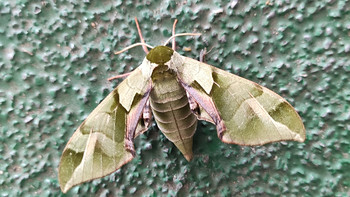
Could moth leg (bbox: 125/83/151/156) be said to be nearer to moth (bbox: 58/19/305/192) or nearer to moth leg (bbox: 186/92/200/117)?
moth (bbox: 58/19/305/192)

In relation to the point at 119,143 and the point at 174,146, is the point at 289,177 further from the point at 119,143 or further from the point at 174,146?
the point at 119,143

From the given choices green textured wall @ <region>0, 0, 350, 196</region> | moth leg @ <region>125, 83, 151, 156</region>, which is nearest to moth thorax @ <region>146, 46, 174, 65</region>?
moth leg @ <region>125, 83, 151, 156</region>

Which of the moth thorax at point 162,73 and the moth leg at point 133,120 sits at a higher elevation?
the moth thorax at point 162,73

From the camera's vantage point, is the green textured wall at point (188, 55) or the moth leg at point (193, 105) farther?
the green textured wall at point (188, 55)

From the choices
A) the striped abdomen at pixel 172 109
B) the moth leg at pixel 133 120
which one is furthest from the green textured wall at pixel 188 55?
the moth leg at pixel 133 120

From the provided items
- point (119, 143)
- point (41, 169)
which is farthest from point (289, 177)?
point (41, 169)

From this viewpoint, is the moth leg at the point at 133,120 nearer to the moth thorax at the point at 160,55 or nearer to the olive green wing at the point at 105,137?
the olive green wing at the point at 105,137

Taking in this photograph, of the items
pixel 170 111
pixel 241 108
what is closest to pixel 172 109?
pixel 170 111
